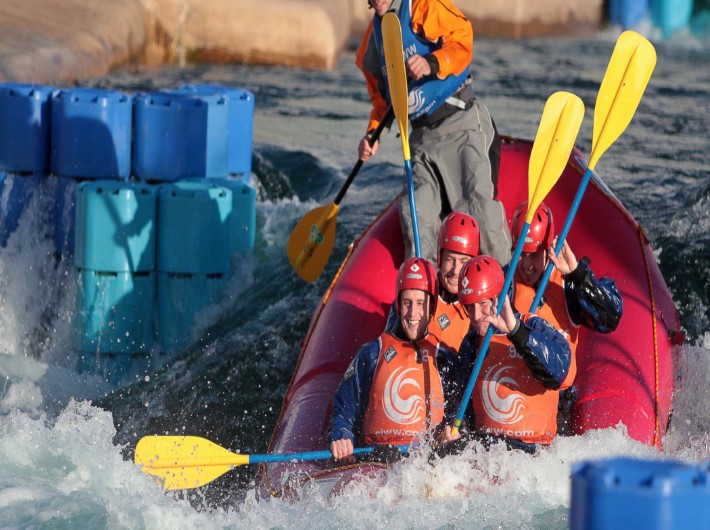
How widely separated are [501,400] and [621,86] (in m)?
1.39

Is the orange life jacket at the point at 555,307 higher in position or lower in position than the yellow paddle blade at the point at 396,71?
lower

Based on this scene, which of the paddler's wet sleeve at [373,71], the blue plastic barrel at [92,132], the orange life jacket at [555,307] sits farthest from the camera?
the blue plastic barrel at [92,132]

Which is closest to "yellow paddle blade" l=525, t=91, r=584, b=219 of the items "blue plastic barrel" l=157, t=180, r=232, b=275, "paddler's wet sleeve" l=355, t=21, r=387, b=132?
"paddler's wet sleeve" l=355, t=21, r=387, b=132

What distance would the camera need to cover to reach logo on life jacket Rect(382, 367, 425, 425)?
399cm

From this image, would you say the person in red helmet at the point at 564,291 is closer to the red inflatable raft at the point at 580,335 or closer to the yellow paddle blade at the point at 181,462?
the red inflatable raft at the point at 580,335

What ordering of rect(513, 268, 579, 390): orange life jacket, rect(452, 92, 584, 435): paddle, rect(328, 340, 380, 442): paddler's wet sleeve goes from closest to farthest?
rect(328, 340, 380, 442): paddler's wet sleeve < rect(513, 268, 579, 390): orange life jacket < rect(452, 92, 584, 435): paddle

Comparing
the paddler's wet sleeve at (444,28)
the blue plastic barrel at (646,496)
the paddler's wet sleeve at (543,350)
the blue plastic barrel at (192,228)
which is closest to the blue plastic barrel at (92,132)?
the blue plastic barrel at (192,228)

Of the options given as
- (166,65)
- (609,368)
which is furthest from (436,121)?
(166,65)

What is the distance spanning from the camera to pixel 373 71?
5156mm

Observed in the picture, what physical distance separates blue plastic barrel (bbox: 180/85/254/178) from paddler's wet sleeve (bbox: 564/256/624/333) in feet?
10.1

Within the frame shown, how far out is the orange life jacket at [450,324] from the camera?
4.32 m

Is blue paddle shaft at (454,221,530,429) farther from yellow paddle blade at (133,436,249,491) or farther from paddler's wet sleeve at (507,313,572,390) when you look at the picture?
yellow paddle blade at (133,436,249,491)

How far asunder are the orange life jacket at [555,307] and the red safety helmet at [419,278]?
1.27 ft

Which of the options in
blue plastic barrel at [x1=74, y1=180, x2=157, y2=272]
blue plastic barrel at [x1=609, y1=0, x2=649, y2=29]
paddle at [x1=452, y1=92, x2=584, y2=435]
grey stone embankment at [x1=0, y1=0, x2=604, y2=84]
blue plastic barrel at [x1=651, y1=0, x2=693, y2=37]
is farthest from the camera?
blue plastic barrel at [x1=651, y1=0, x2=693, y2=37]
